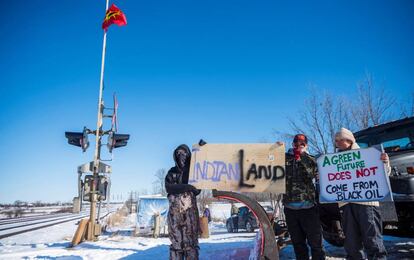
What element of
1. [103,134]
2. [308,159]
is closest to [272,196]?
[103,134]

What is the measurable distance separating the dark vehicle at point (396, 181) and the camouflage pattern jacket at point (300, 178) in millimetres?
925

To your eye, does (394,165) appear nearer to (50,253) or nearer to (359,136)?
(359,136)

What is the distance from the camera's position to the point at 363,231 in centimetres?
313

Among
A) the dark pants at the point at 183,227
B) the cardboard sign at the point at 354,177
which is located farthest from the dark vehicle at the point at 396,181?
the dark pants at the point at 183,227

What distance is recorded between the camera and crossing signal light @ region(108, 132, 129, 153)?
969 cm

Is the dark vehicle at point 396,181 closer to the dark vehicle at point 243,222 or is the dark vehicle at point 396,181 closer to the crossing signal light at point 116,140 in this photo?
the crossing signal light at point 116,140

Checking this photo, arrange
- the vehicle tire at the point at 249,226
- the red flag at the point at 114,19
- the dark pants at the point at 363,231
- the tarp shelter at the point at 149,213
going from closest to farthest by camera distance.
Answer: the dark pants at the point at 363,231 → the red flag at the point at 114,19 → the tarp shelter at the point at 149,213 → the vehicle tire at the point at 249,226

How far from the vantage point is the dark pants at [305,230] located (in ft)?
11.1

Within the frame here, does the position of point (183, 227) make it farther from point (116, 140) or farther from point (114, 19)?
point (114, 19)

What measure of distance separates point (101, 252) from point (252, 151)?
20.3ft

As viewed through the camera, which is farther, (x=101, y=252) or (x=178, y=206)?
(x=101, y=252)

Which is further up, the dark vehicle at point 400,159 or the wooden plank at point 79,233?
the dark vehicle at point 400,159

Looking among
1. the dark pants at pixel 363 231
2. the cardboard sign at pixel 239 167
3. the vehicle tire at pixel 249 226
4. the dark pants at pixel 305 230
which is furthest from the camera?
the vehicle tire at pixel 249 226

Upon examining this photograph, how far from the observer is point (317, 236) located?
341 cm
